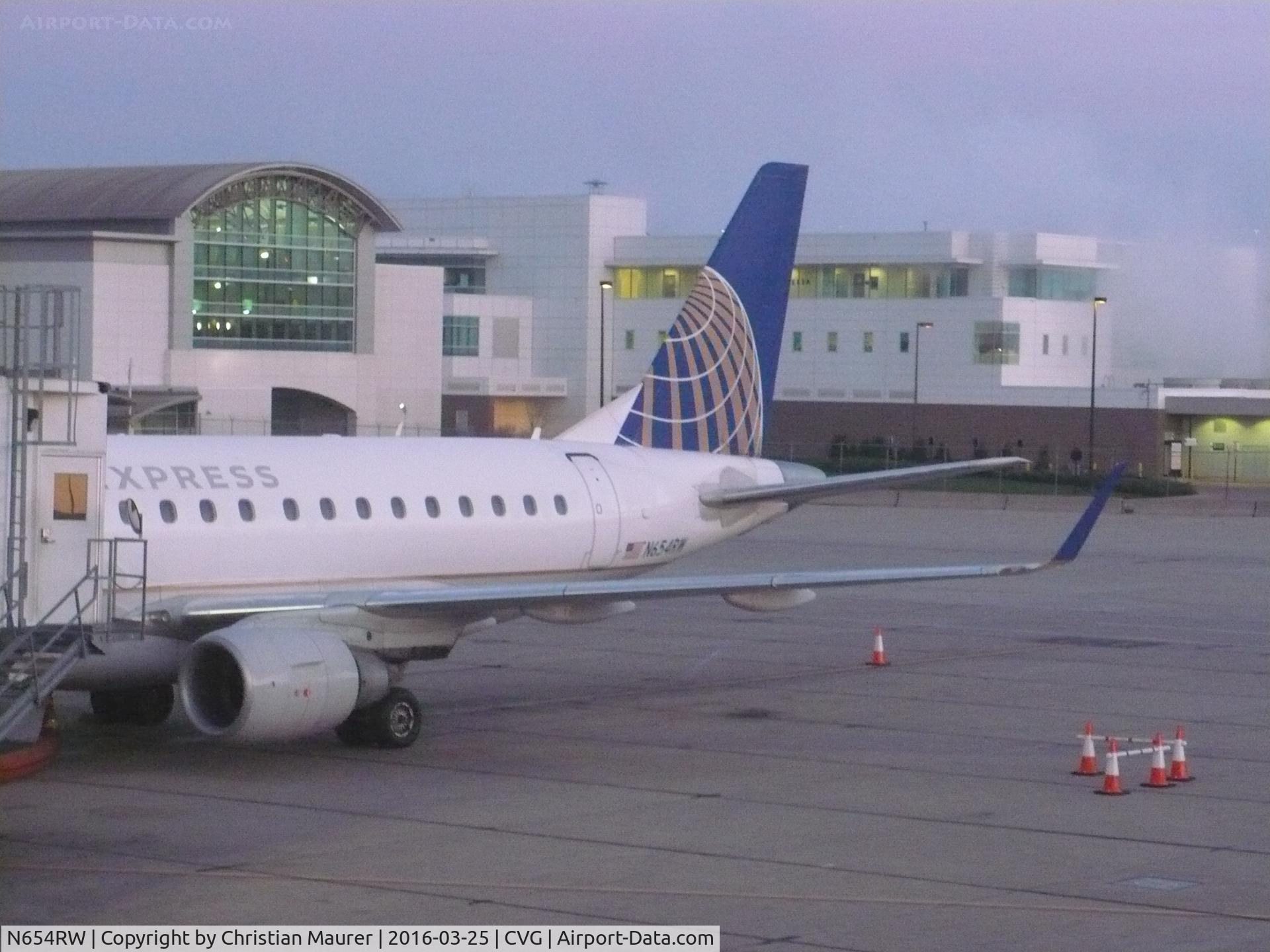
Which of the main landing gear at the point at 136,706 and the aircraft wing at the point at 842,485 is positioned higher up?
the aircraft wing at the point at 842,485

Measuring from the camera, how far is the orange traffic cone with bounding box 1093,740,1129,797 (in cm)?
1936

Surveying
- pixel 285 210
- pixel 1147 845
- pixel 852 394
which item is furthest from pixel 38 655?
pixel 852 394

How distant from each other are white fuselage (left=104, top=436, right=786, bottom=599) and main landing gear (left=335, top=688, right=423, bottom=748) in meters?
1.92

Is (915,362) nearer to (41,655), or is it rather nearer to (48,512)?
(48,512)

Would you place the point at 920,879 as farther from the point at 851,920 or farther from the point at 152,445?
the point at 152,445

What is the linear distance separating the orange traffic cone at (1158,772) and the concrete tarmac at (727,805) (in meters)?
0.18

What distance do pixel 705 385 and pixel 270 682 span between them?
37.4 ft

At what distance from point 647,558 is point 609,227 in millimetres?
83547

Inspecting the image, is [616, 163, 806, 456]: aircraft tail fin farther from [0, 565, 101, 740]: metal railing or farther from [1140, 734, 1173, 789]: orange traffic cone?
[0, 565, 101, 740]: metal railing

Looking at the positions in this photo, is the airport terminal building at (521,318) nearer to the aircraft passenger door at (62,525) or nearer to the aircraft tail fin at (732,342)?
the aircraft tail fin at (732,342)

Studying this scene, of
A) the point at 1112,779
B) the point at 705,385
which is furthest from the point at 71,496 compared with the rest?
the point at 705,385

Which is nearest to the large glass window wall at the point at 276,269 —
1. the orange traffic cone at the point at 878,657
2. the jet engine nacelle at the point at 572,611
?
the orange traffic cone at the point at 878,657

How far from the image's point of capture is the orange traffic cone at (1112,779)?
762 inches

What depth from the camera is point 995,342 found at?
98625 millimetres
